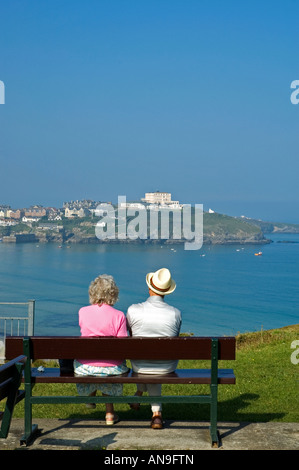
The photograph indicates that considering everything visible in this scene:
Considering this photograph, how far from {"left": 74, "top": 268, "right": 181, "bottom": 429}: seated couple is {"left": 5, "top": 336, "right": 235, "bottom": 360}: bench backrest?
295 millimetres

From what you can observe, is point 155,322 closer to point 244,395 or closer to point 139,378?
point 139,378

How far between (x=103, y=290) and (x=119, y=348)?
0.58 meters

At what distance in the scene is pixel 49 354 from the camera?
5441 millimetres

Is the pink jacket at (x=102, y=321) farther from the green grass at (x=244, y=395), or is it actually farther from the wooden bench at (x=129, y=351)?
the green grass at (x=244, y=395)

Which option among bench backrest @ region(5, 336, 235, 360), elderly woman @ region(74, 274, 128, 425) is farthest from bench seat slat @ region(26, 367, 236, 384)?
bench backrest @ region(5, 336, 235, 360)

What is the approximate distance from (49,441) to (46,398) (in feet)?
1.17

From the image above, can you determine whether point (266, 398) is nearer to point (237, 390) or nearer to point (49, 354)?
point (237, 390)

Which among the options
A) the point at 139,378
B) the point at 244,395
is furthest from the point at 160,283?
the point at 244,395

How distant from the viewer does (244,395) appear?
814cm

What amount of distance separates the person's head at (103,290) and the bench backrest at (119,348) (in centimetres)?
47

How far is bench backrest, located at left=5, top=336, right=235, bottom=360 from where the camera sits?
5426 millimetres

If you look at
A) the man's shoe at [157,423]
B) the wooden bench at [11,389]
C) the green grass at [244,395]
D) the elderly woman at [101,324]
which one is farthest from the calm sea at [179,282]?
the wooden bench at [11,389]

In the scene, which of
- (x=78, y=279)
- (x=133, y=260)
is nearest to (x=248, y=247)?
(x=133, y=260)

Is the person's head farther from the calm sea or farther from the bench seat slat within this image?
the calm sea
